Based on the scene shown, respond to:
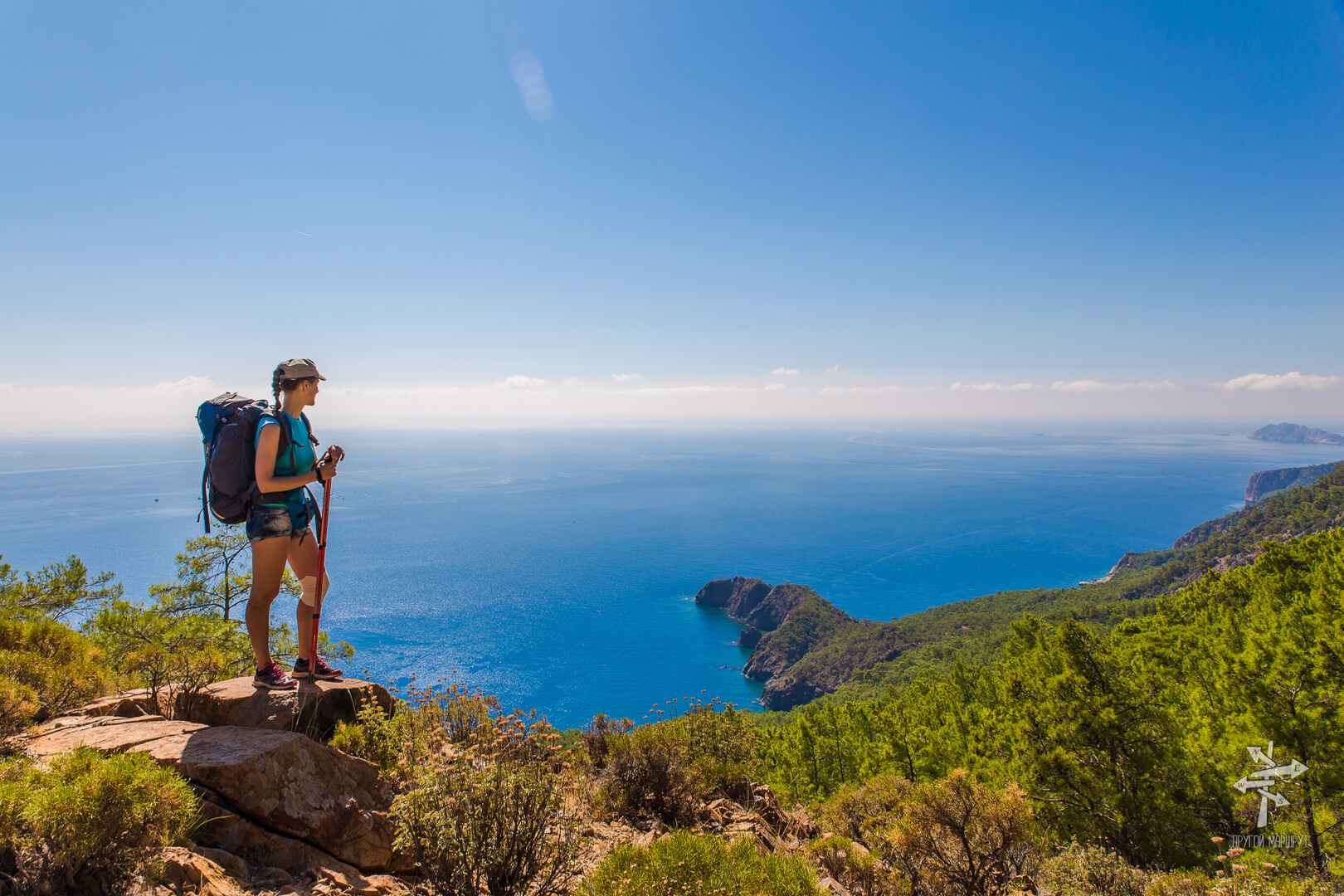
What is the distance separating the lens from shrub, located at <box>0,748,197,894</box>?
83.4 inches

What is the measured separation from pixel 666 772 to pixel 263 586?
4895 millimetres

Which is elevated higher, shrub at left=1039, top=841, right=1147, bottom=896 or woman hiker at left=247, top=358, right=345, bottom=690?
woman hiker at left=247, top=358, right=345, bottom=690

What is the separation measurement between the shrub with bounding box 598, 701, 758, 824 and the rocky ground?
1946mm

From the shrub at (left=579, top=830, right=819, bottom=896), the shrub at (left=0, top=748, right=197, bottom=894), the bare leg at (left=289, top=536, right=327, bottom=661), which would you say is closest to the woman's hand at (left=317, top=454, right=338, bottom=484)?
the bare leg at (left=289, top=536, right=327, bottom=661)

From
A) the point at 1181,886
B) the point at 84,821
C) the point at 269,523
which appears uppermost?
the point at 269,523

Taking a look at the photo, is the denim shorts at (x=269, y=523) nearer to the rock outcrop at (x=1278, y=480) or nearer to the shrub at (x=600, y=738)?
the shrub at (x=600, y=738)

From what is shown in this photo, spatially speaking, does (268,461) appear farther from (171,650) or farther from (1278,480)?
(1278,480)

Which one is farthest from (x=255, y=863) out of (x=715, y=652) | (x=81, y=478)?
(x=81, y=478)

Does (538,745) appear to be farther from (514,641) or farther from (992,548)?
(992,548)

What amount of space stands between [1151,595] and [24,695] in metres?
83.5

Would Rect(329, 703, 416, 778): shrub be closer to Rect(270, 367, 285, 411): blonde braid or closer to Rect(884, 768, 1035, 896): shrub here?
Rect(270, 367, 285, 411): blonde braid

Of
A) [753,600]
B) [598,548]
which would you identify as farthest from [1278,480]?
[598,548]

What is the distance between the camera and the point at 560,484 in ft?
522

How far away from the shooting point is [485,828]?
3.07m
